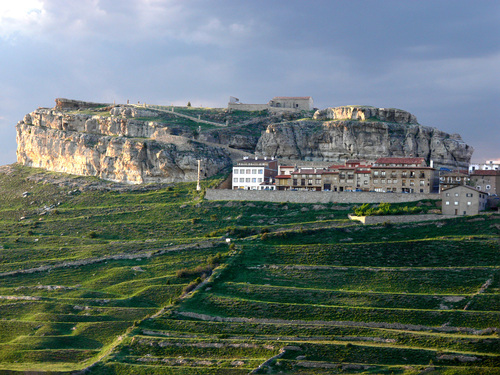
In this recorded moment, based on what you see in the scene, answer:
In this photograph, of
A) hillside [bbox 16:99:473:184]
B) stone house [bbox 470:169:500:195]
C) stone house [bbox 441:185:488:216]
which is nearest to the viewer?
stone house [bbox 441:185:488:216]

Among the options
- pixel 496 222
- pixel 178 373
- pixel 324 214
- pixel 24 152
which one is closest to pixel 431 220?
pixel 496 222

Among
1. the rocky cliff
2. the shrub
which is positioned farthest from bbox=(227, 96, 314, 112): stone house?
the shrub

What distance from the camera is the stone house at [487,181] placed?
89.2 meters

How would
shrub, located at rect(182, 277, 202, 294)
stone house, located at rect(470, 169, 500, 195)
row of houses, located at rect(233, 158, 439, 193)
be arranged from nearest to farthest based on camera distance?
shrub, located at rect(182, 277, 202, 294) < stone house, located at rect(470, 169, 500, 195) < row of houses, located at rect(233, 158, 439, 193)

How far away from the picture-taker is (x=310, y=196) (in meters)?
91.6

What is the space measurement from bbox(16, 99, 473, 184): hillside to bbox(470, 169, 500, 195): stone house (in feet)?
60.9

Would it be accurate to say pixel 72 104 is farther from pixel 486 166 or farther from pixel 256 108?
pixel 486 166

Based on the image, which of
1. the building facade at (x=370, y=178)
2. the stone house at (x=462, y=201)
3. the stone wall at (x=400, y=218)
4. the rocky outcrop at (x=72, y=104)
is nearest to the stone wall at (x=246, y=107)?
the rocky outcrop at (x=72, y=104)

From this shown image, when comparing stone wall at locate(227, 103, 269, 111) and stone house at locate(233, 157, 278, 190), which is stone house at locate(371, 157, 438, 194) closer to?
stone house at locate(233, 157, 278, 190)

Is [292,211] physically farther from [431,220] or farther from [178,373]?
[178,373]

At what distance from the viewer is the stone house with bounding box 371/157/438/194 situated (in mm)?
91938

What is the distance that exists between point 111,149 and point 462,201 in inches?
2379

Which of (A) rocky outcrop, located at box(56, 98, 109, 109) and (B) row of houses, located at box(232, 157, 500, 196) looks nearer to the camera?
(B) row of houses, located at box(232, 157, 500, 196)

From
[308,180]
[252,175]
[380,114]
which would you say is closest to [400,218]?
[308,180]
